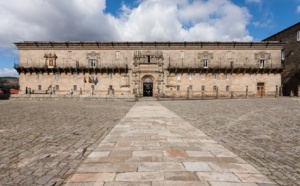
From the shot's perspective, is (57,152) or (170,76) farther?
(170,76)

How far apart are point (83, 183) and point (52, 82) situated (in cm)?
3259

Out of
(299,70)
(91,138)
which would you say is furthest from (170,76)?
(91,138)

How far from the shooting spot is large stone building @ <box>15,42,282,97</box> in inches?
1217

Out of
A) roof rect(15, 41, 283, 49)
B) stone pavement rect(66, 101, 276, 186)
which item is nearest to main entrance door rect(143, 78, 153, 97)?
roof rect(15, 41, 283, 49)

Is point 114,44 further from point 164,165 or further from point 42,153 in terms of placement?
point 164,165

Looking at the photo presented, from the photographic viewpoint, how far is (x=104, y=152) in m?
3.91

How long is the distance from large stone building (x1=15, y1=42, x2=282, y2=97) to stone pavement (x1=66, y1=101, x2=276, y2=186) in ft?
86.7

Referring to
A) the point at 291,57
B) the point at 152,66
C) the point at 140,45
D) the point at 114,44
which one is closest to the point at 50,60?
the point at 114,44

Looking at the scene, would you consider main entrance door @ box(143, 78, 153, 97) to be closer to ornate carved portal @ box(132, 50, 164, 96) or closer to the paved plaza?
ornate carved portal @ box(132, 50, 164, 96)

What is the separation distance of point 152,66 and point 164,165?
28.3 meters

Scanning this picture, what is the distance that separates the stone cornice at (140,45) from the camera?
30922 millimetres

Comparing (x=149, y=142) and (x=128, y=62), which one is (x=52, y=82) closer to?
(x=128, y=62)

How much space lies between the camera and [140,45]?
31.0 meters

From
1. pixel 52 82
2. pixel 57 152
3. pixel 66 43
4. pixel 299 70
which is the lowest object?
pixel 57 152
